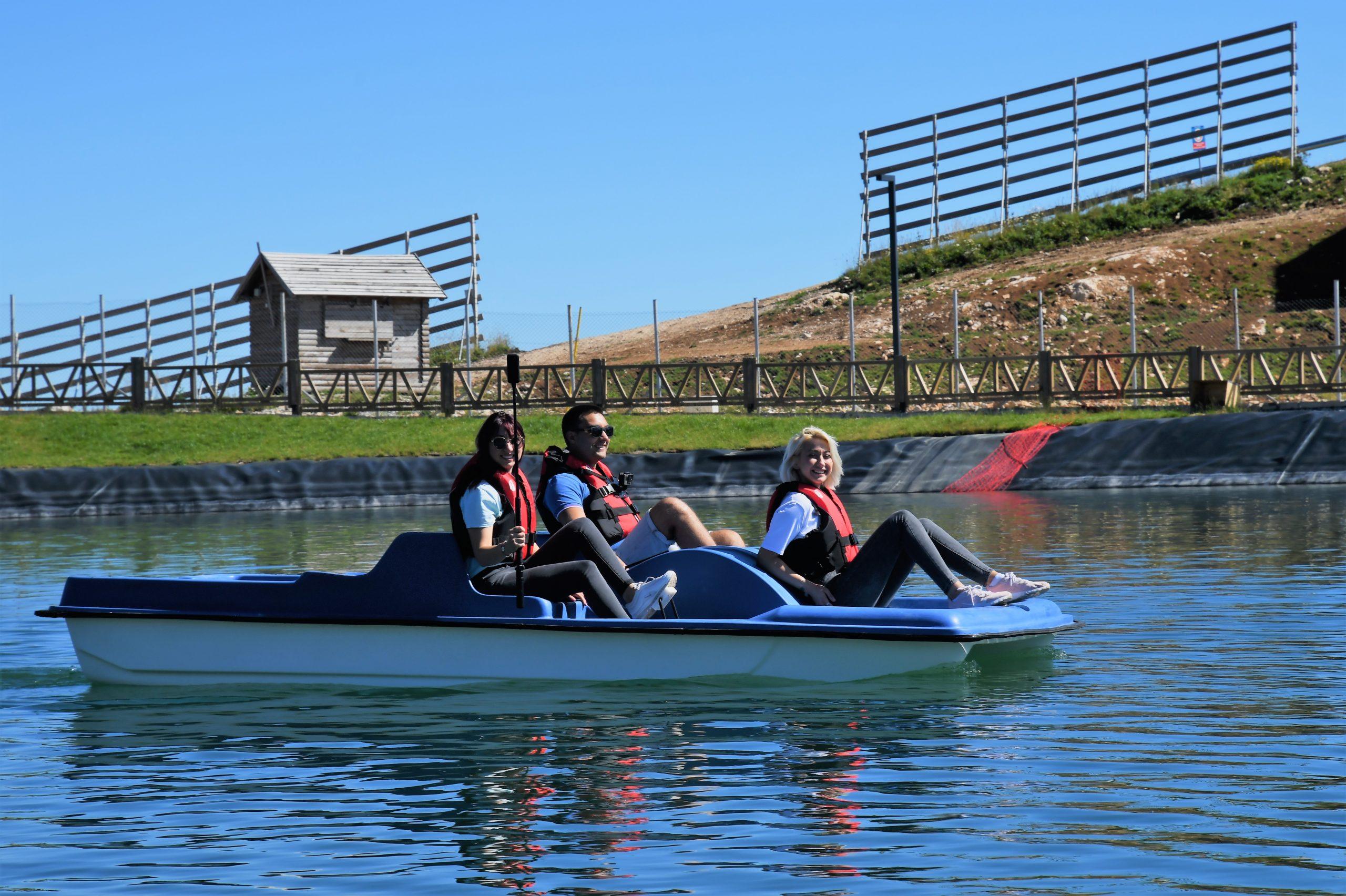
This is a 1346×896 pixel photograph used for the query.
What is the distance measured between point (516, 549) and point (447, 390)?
87.3ft

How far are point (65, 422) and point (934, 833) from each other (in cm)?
2849

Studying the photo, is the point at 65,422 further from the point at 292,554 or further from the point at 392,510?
the point at 292,554

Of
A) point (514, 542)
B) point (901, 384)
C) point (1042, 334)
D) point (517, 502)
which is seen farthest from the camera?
point (1042, 334)

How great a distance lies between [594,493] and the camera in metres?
8.72

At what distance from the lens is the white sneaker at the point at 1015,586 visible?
27.0 feet

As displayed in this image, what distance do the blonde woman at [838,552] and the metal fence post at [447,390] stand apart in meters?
26.2

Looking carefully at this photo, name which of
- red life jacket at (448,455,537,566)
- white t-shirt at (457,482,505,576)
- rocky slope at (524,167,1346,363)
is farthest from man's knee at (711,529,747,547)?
rocky slope at (524,167,1346,363)

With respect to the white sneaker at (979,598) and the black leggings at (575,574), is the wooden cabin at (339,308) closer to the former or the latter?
the black leggings at (575,574)

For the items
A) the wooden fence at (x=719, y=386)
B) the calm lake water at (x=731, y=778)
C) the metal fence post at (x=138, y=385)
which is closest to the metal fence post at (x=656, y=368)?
the wooden fence at (x=719, y=386)

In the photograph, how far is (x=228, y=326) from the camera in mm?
41656

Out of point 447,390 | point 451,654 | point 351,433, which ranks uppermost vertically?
point 447,390

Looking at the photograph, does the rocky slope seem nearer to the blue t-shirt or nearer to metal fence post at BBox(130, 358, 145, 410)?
metal fence post at BBox(130, 358, 145, 410)

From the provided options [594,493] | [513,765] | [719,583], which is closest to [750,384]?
[594,493]

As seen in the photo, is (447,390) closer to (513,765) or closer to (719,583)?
(719,583)
